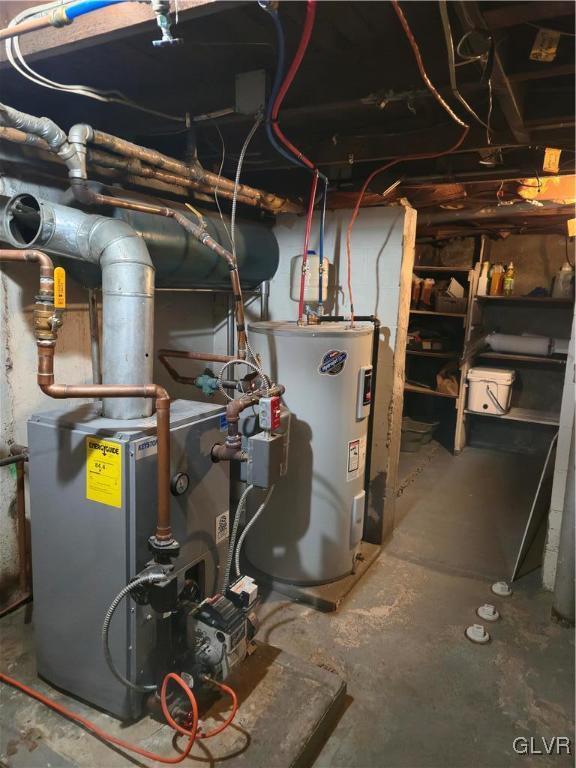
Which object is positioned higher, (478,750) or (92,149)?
(92,149)

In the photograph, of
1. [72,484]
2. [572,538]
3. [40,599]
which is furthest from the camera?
[572,538]

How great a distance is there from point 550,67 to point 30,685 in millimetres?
2552

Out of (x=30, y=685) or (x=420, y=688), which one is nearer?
(x=30, y=685)

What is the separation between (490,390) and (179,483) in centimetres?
353

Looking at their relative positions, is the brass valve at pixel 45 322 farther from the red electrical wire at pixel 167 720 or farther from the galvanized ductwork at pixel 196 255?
the red electrical wire at pixel 167 720

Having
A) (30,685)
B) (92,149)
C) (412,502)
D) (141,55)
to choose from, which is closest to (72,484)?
(30,685)

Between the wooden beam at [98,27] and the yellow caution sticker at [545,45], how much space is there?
0.85 meters

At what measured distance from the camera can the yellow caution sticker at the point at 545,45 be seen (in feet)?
4.23

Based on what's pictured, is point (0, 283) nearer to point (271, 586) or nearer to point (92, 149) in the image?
point (92, 149)

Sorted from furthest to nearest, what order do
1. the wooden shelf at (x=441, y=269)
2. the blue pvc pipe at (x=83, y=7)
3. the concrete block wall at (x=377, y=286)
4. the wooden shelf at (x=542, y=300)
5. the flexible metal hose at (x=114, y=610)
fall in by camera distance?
the wooden shelf at (x=441, y=269)
the wooden shelf at (x=542, y=300)
the concrete block wall at (x=377, y=286)
the flexible metal hose at (x=114, y=610)
the blue pvc pipe at (x=83, y=7)

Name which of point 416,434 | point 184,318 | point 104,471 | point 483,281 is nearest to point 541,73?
point 104,471

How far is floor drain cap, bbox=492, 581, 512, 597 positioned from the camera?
2.30 metres

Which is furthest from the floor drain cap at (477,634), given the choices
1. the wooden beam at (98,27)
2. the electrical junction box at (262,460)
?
the wooden beam at (98,27)

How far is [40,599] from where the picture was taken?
1549 millimetres
